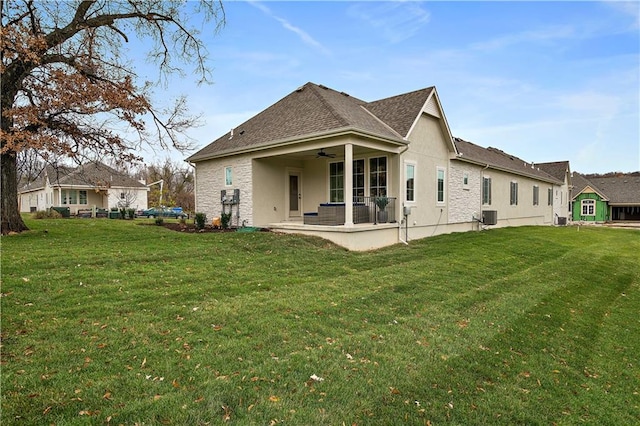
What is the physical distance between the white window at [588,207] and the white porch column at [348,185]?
42.1 metres

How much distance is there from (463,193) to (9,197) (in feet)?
58.1

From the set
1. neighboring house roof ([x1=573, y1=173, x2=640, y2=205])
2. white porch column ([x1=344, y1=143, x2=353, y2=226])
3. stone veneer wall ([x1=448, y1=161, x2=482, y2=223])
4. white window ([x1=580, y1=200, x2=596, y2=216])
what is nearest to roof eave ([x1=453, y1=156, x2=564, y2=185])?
stone veneer wall ([x1=448, y1=161, x2=482, y2=223])

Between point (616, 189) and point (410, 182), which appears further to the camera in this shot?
point (616, 189)

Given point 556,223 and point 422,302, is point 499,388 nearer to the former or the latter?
point 422,302

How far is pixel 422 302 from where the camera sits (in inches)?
252

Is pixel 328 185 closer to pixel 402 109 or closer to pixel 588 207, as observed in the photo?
pixel 402 109

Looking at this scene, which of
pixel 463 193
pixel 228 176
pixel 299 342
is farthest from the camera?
pixel 463 193

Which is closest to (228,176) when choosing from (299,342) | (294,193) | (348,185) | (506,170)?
(294,193)

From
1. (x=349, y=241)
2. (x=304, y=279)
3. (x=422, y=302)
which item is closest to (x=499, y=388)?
(x=422, y=302)

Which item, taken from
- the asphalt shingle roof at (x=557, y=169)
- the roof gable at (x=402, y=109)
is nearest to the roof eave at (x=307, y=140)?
the roof gable at (x=402, y=109)

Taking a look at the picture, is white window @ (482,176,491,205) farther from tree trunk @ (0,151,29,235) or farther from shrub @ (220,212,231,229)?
tree trunk @ (0,151,29,235)

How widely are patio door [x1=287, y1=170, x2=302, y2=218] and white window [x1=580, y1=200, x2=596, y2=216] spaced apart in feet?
134

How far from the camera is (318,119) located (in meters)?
12.7

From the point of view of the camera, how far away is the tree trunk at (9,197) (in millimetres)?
11141
